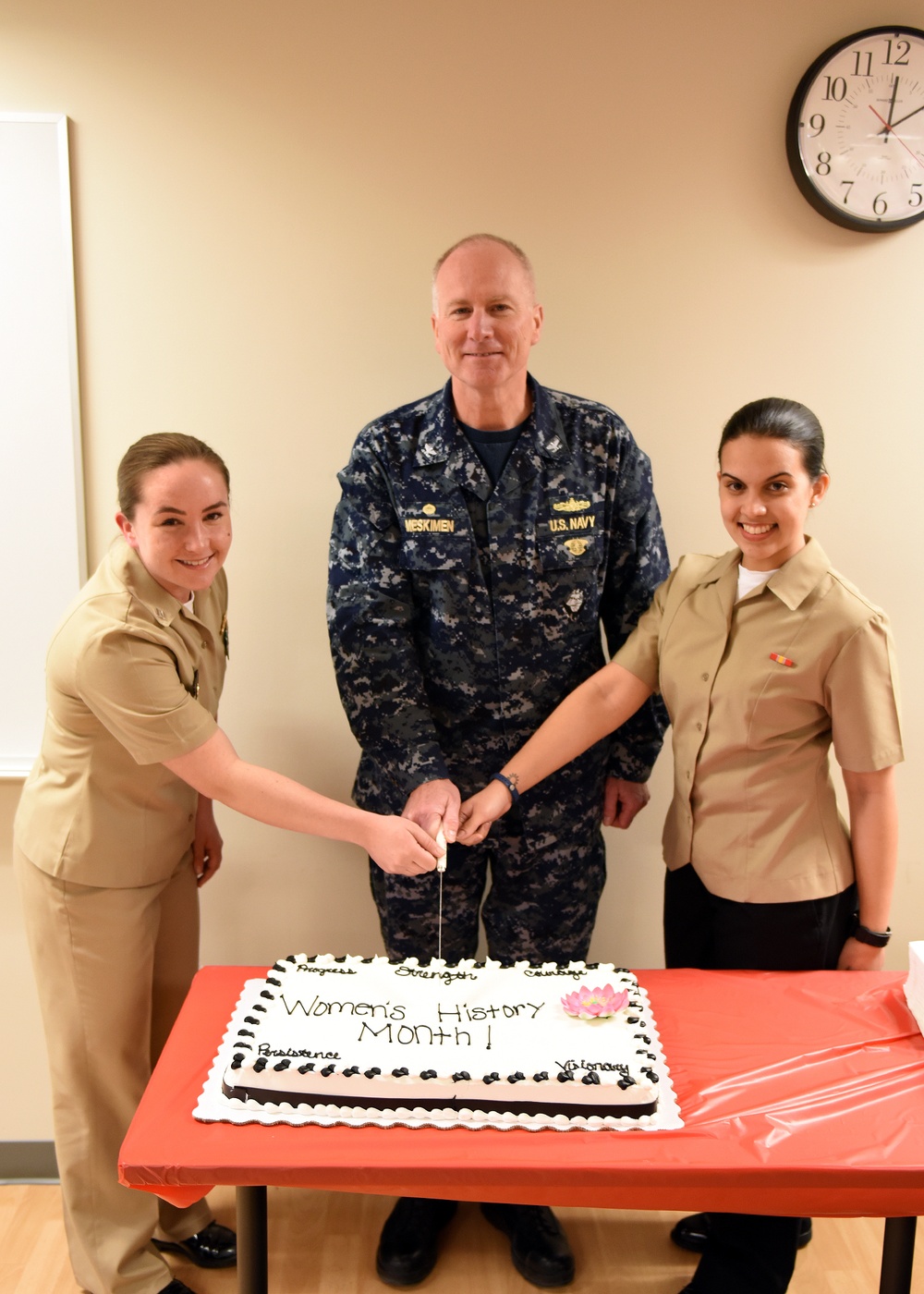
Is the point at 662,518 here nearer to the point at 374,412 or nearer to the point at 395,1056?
the point at 374,412

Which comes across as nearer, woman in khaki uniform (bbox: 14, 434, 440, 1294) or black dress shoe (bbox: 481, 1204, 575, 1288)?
woman in khaki uniform (bbox: 14, 434, 440, 1294)

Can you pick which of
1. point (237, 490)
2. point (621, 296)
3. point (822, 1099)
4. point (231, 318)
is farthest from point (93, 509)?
point (822, 1099)

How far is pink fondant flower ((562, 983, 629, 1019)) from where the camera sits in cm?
155

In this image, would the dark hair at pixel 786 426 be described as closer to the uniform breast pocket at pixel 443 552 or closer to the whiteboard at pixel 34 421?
the uniform breast pocket at pixel 443 552

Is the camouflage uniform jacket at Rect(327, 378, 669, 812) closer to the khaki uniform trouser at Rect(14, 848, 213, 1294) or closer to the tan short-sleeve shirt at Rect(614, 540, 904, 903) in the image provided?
the tan short-sleeve shirt at Rect(614, 540, 904, 903)

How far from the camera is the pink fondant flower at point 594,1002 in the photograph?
1.55 m

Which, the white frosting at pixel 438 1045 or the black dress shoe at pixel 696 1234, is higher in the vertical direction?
the white frosting at pixel 438 1045

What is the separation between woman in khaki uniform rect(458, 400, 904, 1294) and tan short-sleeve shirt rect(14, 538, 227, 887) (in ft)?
A: 3.02

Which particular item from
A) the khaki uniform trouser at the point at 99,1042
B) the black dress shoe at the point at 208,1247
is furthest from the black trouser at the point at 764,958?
the khaki uniform trouser at the point at 99,1042

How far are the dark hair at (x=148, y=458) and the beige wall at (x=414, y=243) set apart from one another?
21.6 inches

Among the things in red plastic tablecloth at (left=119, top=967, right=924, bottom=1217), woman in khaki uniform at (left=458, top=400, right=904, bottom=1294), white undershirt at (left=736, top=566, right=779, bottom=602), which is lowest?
red plastic tablecloth at (left=119, top=967, right=924, bottom=1217)

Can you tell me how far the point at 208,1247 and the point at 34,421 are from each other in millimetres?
1896

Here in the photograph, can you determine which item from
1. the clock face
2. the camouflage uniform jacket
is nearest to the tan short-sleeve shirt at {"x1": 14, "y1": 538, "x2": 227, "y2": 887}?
the camouflage uniform jacket

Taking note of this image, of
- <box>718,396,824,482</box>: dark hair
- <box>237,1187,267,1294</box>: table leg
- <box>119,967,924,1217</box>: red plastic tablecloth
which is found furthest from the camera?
<box>718,396,824,482</box>: dark hair
